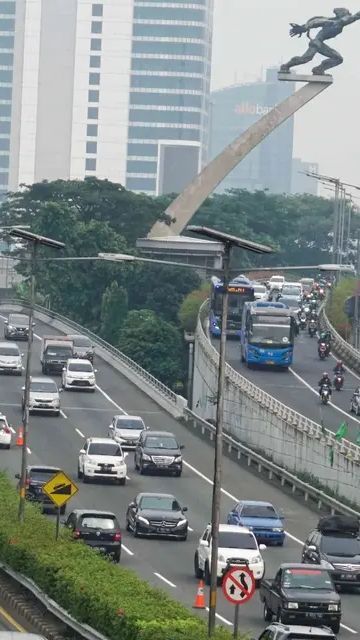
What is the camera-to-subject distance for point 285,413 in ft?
281

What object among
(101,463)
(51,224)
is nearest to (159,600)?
(101,463)

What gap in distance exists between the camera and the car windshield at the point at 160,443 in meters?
76.3

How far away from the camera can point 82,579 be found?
4138cm

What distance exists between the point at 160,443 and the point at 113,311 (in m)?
72.8

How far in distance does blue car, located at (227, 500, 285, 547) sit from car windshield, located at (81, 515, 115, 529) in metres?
6.65

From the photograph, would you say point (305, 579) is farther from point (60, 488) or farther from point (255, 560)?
point (60, 488)

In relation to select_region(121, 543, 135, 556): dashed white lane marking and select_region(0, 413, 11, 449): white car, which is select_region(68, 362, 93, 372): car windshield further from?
select_region(121, 543, 135, 556): dashed white lane marking

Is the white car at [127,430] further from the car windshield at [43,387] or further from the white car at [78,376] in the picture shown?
the white car at [78,376]

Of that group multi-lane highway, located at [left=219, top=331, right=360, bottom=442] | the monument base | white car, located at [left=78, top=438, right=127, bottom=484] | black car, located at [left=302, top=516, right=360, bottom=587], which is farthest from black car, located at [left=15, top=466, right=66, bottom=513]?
the monument base

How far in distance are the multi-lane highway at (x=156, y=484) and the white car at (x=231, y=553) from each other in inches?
22.8

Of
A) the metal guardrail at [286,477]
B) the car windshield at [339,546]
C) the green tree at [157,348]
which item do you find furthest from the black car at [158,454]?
the green tree at [157,348]

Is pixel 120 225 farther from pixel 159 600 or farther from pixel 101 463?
pixel 159 600

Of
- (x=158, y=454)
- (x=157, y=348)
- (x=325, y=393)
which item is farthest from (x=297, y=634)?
(x=157, y=348)

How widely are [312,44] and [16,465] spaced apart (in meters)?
91.3
